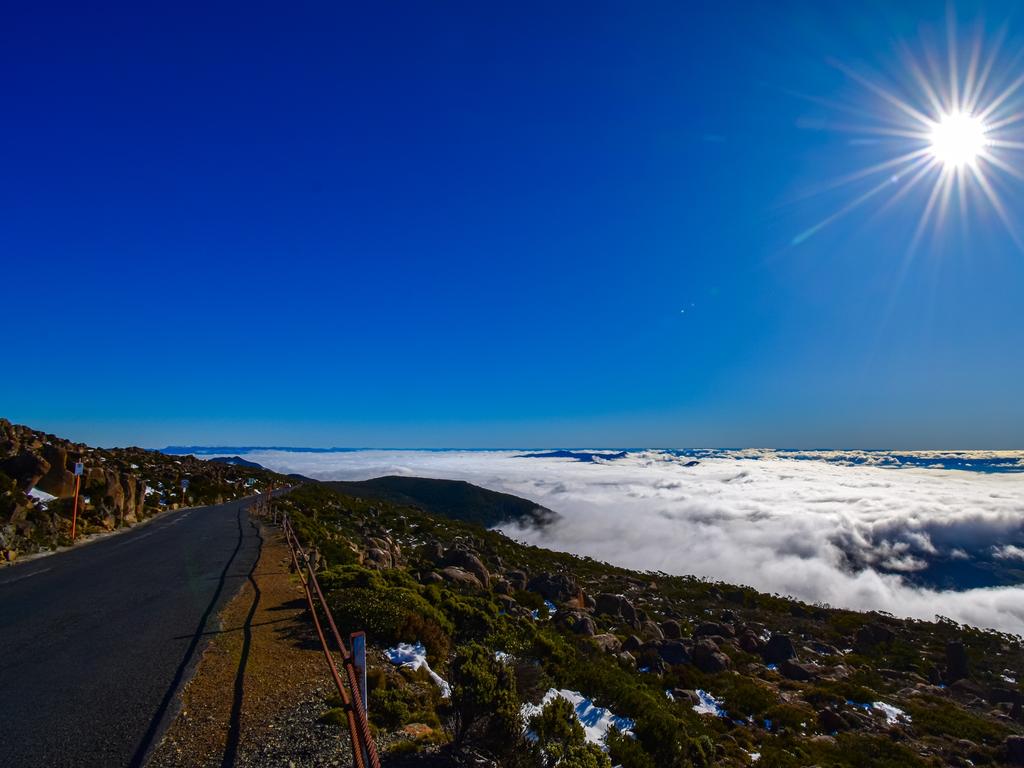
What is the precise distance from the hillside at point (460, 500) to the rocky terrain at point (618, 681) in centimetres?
7868

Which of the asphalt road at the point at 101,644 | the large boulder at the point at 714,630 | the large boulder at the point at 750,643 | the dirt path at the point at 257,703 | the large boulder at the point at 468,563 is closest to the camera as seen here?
the dirt path at the point at 257,703

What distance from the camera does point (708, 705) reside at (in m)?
15.6

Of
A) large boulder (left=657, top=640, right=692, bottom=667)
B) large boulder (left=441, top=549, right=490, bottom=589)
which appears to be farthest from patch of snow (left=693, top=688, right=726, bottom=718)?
large boulder (left=441, top=549, right=490, bottom=589)

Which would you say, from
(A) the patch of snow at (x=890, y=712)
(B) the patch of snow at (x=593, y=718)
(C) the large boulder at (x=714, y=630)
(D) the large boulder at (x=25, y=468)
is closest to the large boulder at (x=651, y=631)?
(C) the large boulder at (x=714, y=630)

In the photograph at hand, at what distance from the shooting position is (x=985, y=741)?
17.2m

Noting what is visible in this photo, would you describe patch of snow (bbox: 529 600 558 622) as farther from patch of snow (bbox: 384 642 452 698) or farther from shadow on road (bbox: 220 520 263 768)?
shadow on road (bbox: 220 520 263 768)

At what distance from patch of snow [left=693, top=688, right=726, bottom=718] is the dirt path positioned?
12793mm

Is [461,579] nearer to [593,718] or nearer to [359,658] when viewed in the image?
[593,718]

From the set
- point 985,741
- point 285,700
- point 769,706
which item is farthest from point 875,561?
point 285,700

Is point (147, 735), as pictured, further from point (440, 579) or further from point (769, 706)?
point (769, 706)

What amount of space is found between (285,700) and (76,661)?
4.11 m

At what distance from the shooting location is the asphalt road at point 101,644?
5.39 metres

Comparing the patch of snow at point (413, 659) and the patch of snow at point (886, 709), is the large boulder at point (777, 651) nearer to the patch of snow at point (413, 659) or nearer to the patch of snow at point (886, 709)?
the patch of snow at point (886, 709)

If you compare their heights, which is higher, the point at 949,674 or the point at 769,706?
the point at 769,706
